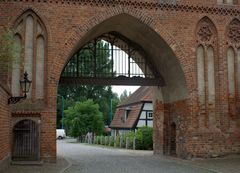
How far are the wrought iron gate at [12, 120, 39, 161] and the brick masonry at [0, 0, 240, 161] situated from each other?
366mm

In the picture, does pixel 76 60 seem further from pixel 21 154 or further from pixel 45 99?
pixel 21 154

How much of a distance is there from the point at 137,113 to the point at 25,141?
24.4 metres

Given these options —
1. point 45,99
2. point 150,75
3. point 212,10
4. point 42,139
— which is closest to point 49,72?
point 45,99

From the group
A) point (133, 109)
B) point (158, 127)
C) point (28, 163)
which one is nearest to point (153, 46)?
point (158, 127)

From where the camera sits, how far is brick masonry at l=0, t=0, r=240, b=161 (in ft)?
57.2

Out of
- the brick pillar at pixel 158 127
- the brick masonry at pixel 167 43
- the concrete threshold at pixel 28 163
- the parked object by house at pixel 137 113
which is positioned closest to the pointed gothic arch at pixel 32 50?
the brick masonry at pixel 167 43

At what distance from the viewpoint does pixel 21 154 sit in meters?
16.4

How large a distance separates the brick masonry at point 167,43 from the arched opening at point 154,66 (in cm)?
7

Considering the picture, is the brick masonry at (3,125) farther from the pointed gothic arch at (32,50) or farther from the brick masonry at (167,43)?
the pointed gothic arch at (32,50)

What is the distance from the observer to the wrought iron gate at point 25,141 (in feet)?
53.8

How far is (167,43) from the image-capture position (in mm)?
18969

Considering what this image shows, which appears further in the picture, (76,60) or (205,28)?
(76,60)

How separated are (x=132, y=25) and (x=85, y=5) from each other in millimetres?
2606

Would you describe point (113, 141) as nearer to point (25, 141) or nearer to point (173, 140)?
point (173, 140)
